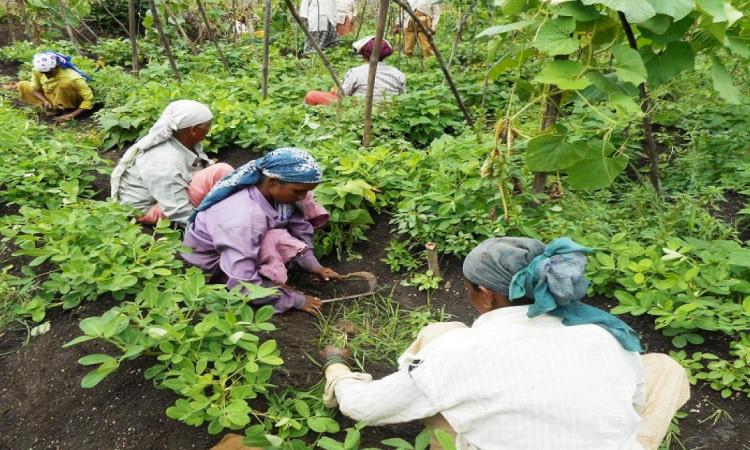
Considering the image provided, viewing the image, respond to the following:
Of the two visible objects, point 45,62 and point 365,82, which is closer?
point 365,82

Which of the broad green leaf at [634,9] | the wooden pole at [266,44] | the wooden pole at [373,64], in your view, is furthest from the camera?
the wooden pole at [266,44]

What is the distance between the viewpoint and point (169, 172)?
328cm

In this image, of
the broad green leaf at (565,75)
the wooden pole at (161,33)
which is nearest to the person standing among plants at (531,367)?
the broad green leaf at (565,75)

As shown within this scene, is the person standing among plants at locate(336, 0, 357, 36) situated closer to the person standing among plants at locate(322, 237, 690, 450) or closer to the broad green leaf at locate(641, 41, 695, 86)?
the broad green leaf at locate(641, 41, 695, 86)

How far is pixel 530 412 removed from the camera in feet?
4.68

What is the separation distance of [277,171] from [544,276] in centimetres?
157

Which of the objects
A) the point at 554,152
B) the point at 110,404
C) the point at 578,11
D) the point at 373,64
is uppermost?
the point at 578,11

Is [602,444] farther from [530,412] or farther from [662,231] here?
[662,231]

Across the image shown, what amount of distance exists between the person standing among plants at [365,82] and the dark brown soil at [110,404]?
3084 millimetres

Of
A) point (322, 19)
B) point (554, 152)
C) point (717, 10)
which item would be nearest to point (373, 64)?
point (554, 152)

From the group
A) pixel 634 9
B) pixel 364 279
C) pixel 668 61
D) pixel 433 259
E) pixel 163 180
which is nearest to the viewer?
pixel 634 9

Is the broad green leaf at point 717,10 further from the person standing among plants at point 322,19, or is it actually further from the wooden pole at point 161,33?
the person standing among plants at point 322,19

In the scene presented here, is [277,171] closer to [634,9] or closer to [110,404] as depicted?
[110,404]

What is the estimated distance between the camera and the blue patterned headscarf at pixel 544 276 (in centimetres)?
145
